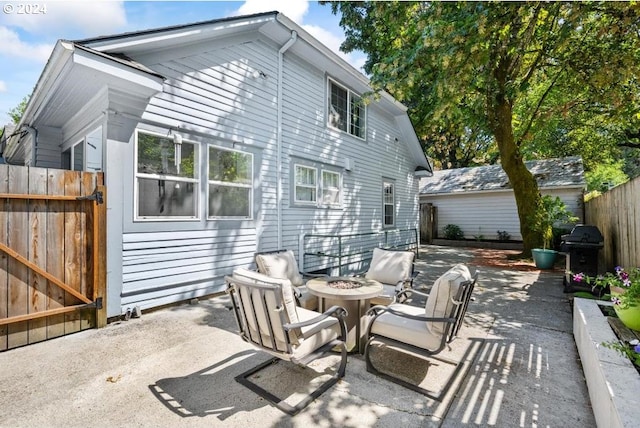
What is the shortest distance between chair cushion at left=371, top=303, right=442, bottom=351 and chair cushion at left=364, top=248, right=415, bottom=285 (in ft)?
4.89

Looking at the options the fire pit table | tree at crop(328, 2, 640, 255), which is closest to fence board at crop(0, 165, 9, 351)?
the fire pit table

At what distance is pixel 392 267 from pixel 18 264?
502cm

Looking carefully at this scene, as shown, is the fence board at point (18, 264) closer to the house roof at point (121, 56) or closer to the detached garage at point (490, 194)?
the house roof at point (121, 56)

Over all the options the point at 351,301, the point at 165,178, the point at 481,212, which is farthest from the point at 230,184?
the point at 481,212

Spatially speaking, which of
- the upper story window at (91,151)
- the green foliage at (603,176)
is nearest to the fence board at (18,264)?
the upper story window at (91,151)

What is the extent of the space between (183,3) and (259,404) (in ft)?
22.3

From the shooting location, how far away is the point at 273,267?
4.62 meters

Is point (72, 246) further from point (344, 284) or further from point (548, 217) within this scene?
point (548, 217)

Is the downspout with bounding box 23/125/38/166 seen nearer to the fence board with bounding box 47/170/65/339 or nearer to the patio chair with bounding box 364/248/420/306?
the fence board with bounding box 47/170/65/339

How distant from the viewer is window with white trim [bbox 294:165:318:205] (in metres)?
7.42

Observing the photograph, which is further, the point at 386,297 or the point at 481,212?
the point at 481,212

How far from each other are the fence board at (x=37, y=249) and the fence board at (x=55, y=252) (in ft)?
0.15

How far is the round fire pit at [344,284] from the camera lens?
377cm

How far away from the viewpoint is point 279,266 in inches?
186
